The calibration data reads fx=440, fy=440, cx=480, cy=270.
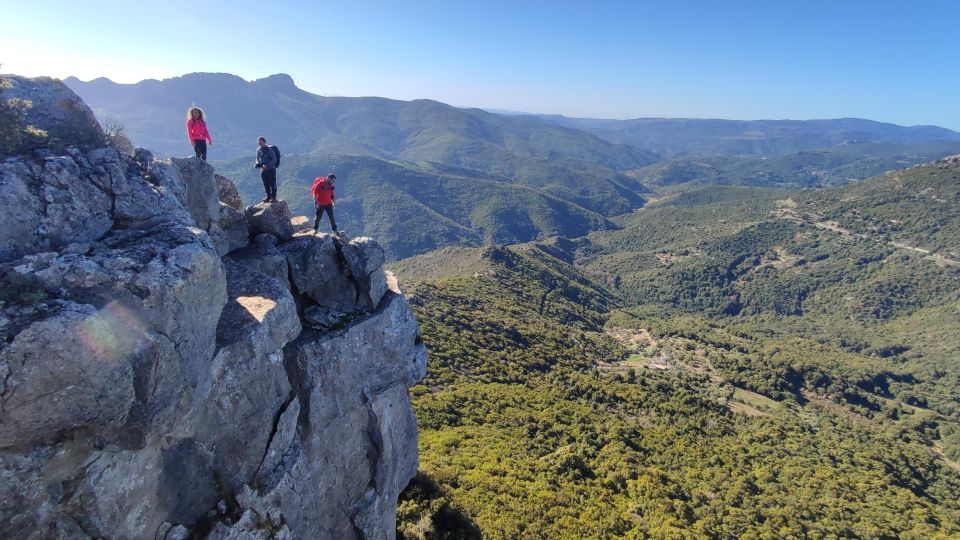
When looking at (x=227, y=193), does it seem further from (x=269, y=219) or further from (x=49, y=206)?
(x=49, y=206)

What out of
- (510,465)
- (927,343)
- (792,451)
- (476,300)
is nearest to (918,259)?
(927,343)

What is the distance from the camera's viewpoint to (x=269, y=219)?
18.2m

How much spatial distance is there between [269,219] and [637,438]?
163 feet

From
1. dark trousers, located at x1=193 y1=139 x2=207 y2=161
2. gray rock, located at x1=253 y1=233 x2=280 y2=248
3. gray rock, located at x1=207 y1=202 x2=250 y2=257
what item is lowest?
gray rock, located at x1=253 y1=233 x2=280 y2=248

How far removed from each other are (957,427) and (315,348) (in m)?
118

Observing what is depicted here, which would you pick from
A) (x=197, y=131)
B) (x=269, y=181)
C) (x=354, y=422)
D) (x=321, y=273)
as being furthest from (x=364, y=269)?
(x=197, y=131)

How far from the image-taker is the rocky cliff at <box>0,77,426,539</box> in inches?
326

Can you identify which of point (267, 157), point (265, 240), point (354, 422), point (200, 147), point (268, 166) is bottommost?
point (354, 422)

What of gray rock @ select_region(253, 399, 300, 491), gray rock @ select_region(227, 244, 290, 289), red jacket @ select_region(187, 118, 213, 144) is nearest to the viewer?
gray rock @ select_region(253, 399, 300, 491)

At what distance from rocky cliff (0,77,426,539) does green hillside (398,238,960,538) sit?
11.1m

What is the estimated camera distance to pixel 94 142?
12.2m

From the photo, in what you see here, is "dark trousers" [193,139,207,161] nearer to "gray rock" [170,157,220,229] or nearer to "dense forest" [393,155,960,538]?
"gray rock" [170,157,220,229]

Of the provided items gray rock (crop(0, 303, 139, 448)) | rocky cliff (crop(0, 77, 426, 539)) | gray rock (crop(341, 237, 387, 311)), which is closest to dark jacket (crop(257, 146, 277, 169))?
rocky cliff (crop(0, 77, 426, 539))

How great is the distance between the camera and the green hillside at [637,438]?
32.4m
